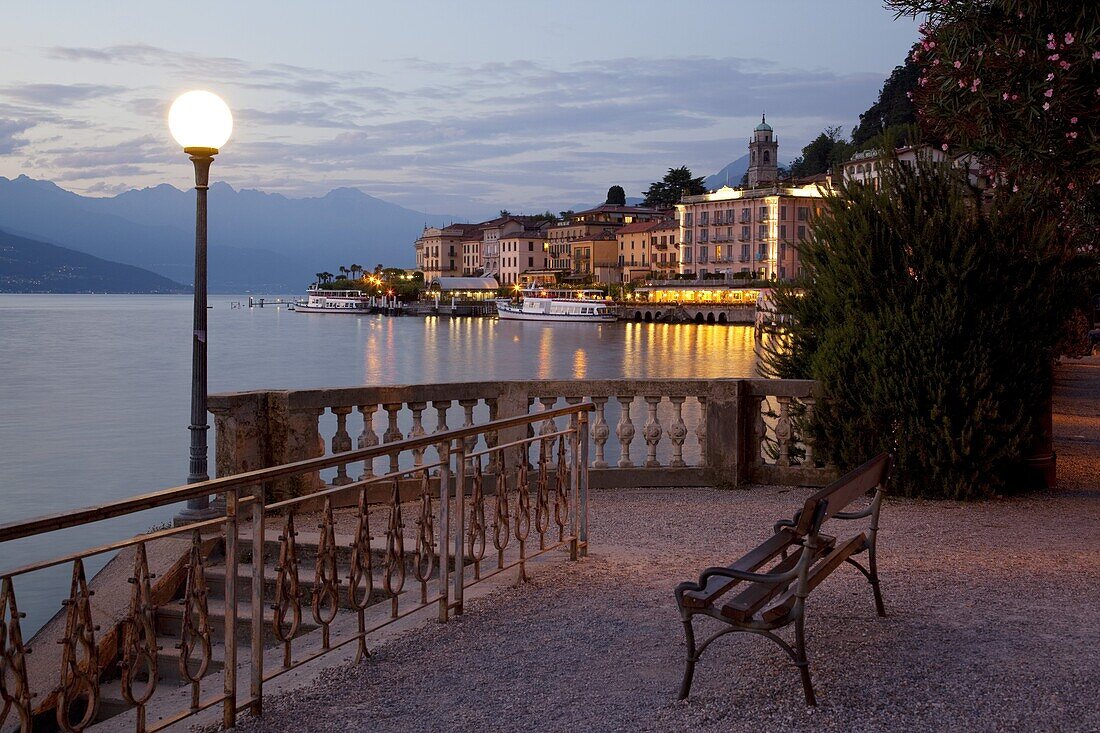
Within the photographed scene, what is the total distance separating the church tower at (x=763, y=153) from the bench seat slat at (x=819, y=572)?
159899 millimetres

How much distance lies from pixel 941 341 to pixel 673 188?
163543 millimetres

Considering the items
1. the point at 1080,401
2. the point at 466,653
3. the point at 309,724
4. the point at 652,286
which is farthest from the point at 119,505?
the point at 652,286

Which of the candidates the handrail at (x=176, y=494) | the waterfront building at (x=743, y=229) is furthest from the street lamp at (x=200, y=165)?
the waterfront building at (x=743, y=229)

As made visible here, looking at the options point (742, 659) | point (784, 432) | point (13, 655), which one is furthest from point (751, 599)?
point (784, 432)

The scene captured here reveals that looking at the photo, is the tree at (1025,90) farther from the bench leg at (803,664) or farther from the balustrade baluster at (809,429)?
the bench leg at (803,664)

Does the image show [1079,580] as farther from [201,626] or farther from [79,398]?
[79,398]

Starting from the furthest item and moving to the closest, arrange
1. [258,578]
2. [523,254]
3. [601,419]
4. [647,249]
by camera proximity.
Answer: [523,254]
[647,249]
[601,419]
[258,578]

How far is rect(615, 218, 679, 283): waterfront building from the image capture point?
490 ft

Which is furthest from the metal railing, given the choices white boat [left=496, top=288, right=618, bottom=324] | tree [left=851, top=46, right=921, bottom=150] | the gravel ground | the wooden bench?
white boat [left=496, top=288, right=618, bottom=324]

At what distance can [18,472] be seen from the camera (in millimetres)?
27422

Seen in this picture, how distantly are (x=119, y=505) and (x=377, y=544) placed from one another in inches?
178

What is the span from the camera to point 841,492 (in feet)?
16.9

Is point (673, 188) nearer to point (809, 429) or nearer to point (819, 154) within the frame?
point (819, 154)

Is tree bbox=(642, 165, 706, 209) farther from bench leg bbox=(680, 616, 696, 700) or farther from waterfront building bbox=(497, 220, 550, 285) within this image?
bench leg bbox=(680, 616, 696, 700)
